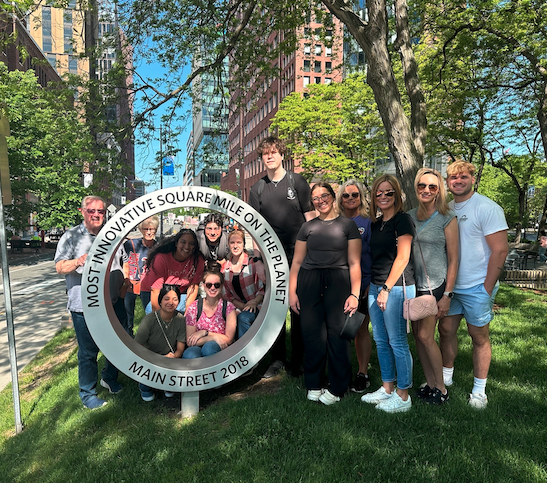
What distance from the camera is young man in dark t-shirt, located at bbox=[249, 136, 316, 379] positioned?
3.94m

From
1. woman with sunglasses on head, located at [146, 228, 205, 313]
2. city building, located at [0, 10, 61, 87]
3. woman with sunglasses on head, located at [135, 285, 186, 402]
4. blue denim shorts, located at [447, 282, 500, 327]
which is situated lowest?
woman with sunglasses on head, located at [135, 285, 186, 402]

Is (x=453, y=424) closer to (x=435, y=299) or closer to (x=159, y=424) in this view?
(x=435, y=299)

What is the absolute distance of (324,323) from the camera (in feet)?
11.8

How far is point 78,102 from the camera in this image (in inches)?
283

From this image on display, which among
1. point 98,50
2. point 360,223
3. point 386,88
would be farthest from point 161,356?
point 98,50

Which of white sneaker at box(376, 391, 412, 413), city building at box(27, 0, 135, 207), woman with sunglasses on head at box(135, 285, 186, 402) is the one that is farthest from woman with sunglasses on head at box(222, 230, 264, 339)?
city building at box(27, 0, 135, 207)

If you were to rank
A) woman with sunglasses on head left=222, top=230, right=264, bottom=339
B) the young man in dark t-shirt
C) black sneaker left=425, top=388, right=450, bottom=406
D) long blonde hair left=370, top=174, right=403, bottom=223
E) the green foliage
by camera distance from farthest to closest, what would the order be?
the green foliage < woman with sunglasses on head left=222, top=230, right=264, bottom=339 < the young man in dark t-shirt < black sneaker left=425, top=388, right=450, bottom=406 < long blonde hair left=370, top=174, right=403, bottom=223

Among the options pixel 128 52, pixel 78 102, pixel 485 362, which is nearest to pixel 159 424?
pixel 485 362

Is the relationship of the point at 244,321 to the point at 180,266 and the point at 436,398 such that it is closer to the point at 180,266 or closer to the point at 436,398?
the point at 180,266

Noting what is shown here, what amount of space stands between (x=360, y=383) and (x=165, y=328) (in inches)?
80.5

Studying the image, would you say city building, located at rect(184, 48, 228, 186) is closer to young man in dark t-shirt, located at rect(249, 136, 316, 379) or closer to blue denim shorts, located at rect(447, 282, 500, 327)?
young man in dark t-shirt, located at rect(249, 136, 316, 379)

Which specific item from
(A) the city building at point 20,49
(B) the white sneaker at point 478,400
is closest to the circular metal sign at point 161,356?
(B) the white sneaker at point 478,400

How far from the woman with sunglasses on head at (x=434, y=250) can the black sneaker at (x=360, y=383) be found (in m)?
0.66

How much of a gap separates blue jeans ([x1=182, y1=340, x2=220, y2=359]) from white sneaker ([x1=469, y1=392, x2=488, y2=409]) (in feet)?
7.84
